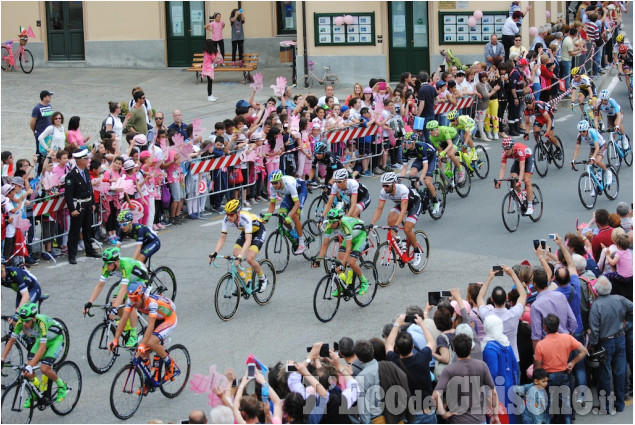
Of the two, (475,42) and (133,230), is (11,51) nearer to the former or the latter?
(475,42)

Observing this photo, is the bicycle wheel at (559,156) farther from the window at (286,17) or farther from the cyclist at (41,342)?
the cyclist at (41,342)

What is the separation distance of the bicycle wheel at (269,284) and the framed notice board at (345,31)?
55.6 ft

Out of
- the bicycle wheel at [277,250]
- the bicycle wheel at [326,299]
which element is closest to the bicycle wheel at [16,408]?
the bicycle wheel at [326,299]

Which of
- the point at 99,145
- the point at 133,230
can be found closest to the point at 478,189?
the point at 99,145

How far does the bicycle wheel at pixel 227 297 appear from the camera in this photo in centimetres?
1500

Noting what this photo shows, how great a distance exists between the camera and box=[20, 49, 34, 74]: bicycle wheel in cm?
3372

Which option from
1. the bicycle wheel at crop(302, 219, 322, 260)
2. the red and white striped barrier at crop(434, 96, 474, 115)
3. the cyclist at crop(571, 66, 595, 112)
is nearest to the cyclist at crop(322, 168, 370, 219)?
the bicycle wheel at crop(302, 219, 322, 260)

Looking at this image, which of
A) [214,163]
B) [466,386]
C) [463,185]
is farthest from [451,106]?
[466,386]

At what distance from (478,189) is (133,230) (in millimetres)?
9371

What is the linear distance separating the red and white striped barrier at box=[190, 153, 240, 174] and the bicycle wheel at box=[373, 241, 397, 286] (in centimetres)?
482

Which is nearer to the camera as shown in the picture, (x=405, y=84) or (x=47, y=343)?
(x=47, y=343)

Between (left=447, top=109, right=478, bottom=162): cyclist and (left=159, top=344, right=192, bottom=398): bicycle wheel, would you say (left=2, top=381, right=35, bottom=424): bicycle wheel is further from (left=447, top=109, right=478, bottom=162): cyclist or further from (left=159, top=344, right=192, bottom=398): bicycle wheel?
(left=447, top=109, right=478, bottom=162): cyclist

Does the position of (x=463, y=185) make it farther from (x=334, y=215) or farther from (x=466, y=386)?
(x=466, y=386)

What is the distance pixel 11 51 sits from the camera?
33781mm
